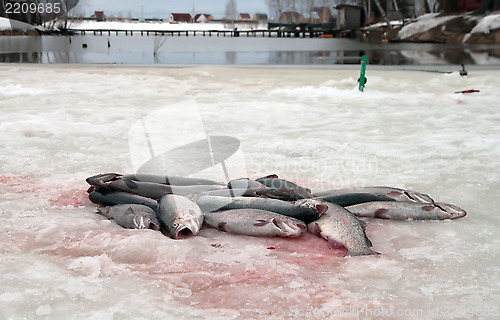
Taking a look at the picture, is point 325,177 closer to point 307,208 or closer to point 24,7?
point 307,208

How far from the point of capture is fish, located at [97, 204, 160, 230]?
4.79 metres

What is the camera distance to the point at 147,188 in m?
5.43

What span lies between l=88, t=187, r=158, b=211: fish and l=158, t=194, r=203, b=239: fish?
249mm

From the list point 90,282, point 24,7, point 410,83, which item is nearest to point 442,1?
point 410,83

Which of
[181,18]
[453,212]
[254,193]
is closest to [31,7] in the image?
[181,18]

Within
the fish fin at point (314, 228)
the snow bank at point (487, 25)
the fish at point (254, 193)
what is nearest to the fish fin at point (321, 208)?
the fish fin at point (314, 228)

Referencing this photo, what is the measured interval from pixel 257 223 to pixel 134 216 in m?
1.18

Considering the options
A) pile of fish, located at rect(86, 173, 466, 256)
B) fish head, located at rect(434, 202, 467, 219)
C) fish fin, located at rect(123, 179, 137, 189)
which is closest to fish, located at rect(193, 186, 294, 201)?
pile of fish, located at rect(86, 173, 466, 256)

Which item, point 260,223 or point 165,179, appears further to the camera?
point 165,179

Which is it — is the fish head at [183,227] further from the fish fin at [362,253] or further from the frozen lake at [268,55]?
the frozen lake at [268,55]

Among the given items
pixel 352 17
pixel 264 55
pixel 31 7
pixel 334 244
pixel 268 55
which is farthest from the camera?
→ pixel 352 17

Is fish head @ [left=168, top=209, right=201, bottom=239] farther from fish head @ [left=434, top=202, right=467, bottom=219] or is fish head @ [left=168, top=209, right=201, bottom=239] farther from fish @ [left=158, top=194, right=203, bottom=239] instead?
fish head @ [left=434, top=202, right=467, bottom=219]

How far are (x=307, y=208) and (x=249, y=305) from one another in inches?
56.3

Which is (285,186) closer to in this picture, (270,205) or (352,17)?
(270,205)
